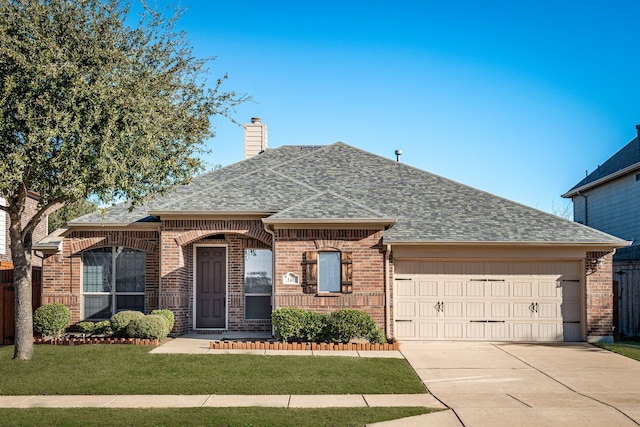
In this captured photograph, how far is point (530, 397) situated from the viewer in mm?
11242

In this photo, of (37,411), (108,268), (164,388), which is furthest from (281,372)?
(108,268)

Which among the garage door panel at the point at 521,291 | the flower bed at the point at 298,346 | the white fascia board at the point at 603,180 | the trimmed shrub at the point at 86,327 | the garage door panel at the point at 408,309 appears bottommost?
the flower bed at the point at 298,346

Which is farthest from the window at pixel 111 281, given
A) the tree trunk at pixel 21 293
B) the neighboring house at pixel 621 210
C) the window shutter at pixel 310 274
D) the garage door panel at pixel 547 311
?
the neighboring house at pixel 621 210

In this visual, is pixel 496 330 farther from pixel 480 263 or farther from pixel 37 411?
pixel 37 411

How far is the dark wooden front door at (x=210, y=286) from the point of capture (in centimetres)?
1936

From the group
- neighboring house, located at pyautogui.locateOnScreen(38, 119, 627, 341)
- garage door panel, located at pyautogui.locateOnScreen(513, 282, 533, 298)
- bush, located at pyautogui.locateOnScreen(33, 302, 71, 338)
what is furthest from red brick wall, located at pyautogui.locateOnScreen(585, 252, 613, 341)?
bush, located at pyautogui.locateOnScreen(33, 302, 71, 338)

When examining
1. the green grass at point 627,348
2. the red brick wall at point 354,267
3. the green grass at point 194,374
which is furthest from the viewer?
the red brick wall at point 354,267

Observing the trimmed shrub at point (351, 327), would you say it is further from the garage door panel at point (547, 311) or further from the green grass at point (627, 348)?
the green grass at point (627, 348)

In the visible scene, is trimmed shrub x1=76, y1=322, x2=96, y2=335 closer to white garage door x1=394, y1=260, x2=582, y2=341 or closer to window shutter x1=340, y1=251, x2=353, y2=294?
window shutter x1=340, y1=251, x2=353, y2=294

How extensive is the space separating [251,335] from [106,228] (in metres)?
5.02

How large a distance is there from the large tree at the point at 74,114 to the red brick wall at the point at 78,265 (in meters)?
4.04

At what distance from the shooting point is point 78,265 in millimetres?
18844

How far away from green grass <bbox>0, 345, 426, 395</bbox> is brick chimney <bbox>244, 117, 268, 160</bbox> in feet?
35.3

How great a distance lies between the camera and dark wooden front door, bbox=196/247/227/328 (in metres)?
19.4
